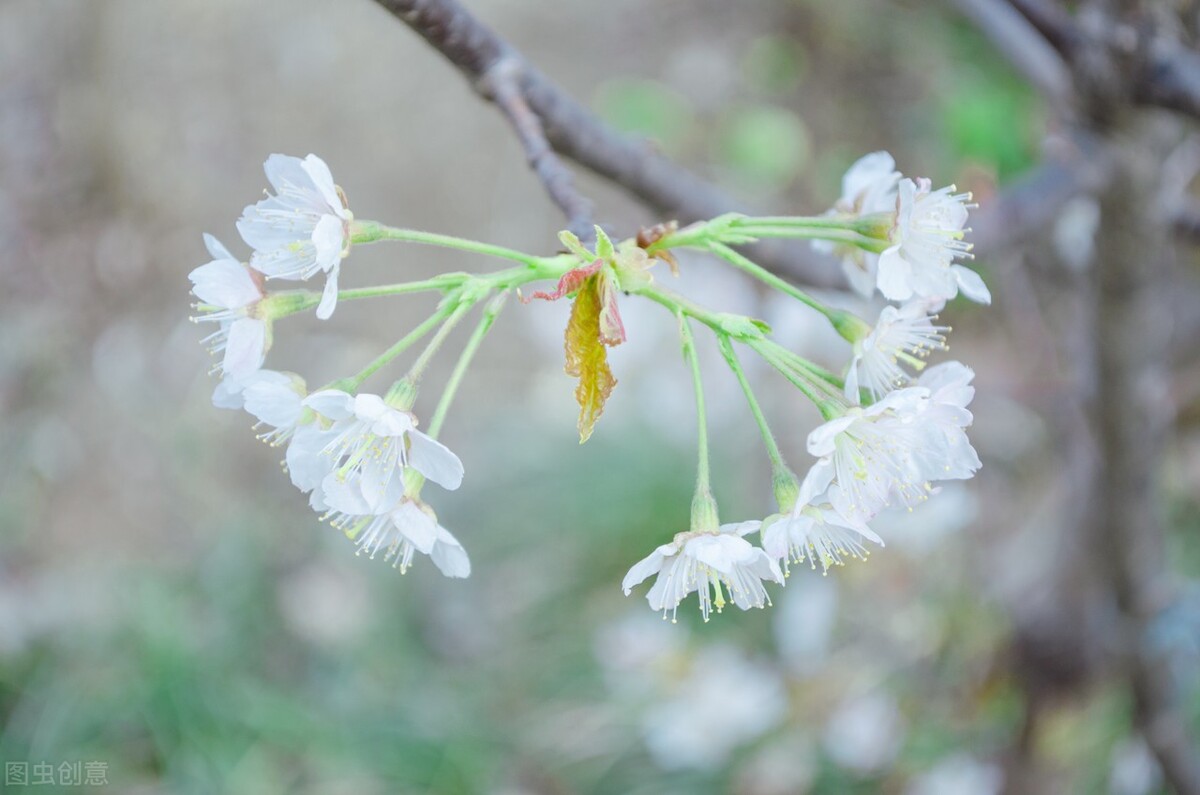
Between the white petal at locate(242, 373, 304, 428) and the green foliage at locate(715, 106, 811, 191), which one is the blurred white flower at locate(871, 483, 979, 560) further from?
the white petal at locate(242, 373, 304, 428)

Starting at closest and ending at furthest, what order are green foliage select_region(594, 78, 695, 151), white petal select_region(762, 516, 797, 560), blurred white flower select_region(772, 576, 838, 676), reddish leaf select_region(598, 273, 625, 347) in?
reddish leaf select_region(598, 273, 625, 347), white petal select_region(762, 516, 797, 560), blurred white flower select_region(772, 576, 838, 676), green foliage select_region(594, 78, 695, 151)

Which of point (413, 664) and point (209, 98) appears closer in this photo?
point (413, 664)

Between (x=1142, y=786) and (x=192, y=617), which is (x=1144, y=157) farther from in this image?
(x=192, y=617)

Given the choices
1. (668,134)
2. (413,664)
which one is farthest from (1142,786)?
(668,134)

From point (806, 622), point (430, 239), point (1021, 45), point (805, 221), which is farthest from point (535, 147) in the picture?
point (806, 622)

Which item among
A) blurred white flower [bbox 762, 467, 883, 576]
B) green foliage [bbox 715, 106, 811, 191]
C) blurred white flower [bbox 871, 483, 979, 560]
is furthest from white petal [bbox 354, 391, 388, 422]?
green foliage [bbox 715, 106, 811, 191]

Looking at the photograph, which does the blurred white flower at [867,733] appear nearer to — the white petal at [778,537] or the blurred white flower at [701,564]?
the blurred white flower at [701,564]
